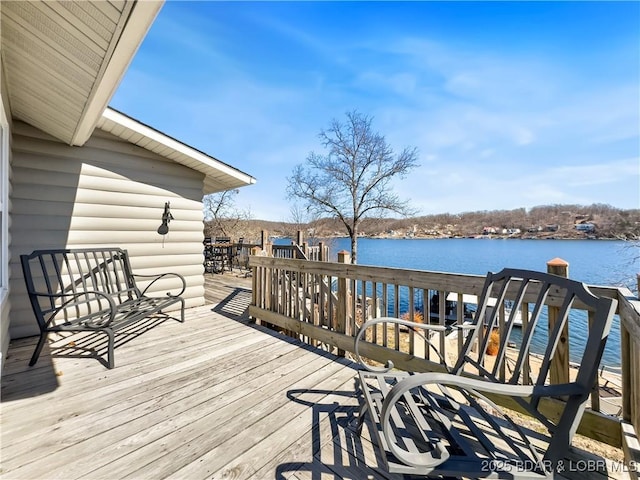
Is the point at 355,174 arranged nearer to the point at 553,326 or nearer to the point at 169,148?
the point at 169,148

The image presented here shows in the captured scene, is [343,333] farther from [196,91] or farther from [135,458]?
[196,91]

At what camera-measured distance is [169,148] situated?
4.23 meters

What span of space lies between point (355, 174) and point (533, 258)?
82.2ft

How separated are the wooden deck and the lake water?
7641 mm

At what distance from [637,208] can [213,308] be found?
41.5 feet

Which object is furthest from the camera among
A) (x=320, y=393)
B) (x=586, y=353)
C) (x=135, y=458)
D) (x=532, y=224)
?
(x=532, y=224)

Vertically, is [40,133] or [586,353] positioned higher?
[40,133]

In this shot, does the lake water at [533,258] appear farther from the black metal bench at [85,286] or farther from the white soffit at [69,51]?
the white soffit at [69,51]

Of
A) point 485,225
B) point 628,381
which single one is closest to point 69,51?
point 628,381

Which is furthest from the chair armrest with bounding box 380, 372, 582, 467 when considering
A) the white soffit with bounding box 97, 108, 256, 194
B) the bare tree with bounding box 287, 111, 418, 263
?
the bare tree with bounding box 287, 111, 418, 263

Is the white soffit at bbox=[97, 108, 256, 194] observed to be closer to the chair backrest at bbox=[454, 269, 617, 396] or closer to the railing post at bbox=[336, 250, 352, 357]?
the railing post at bbox=[336, 250, 352, 357]

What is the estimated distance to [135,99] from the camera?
5953 mm

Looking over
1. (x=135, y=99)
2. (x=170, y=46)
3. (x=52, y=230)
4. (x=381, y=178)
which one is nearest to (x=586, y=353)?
(x=52, y=230)

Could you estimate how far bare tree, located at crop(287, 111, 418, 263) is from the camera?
15238mm
